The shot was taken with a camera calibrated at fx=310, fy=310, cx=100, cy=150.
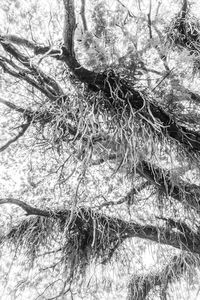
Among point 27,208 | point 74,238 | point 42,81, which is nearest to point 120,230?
point 74,238

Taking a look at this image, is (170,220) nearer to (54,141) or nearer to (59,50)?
(54,141)

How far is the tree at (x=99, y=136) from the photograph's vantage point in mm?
1326

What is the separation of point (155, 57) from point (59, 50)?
0.64 meters

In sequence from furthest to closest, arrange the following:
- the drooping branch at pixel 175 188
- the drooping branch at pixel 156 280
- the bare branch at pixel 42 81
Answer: the drooping branch at pixel 156 280, the drooping branch at pixel 175 188, the bare branch at pixel 42 81

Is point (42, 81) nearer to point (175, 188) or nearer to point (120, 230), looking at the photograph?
point (175, 188)

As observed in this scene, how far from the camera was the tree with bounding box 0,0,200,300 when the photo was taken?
52.2 inches

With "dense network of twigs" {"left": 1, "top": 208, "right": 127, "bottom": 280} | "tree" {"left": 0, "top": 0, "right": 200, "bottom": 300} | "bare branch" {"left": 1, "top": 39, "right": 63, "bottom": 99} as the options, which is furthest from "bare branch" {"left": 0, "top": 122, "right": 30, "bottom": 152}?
"dense network of twigs" {"left": 1, "top": 208, "right": 127, "bottom": 280}

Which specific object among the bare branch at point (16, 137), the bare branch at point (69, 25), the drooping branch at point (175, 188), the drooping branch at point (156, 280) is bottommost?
the drooping branch at point (156, 280)

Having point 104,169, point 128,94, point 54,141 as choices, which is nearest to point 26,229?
point 104,169

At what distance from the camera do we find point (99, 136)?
1383mm

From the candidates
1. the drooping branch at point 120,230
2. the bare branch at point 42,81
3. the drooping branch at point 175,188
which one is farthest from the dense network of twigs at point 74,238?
the bare branch at point 42,81

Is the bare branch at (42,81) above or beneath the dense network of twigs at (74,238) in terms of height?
above

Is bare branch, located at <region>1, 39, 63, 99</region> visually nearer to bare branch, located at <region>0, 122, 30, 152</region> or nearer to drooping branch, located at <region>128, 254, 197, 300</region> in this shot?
bare branch, located at <region>0, 122, 30, 152</region>

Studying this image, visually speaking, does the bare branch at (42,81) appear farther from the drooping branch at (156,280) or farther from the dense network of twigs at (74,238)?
the drooping branch at (156,280)
